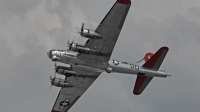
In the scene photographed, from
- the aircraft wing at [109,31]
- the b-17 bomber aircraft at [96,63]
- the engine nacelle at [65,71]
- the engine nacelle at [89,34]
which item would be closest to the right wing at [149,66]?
the b-17 bomber aircraft at [96,63]

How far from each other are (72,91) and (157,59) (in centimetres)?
1243

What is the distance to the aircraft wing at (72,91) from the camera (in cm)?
5325

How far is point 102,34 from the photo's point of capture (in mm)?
44469

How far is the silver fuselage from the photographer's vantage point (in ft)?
153

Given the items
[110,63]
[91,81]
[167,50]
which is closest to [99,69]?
[110,63]

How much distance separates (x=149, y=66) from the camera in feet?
168

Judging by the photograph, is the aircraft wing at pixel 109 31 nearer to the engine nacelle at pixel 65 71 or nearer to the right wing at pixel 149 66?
the engine nacelle at pixel 65 71

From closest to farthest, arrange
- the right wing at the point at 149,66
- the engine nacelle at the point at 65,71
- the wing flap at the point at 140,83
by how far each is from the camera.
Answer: the right wing at the point at 149,66 < the engine nacelle at the point at 65,71 < the wing flap at the point at 140,83

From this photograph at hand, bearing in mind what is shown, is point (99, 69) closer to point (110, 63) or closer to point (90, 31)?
point (110, 63)

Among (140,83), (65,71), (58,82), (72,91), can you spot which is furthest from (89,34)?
(72,91)

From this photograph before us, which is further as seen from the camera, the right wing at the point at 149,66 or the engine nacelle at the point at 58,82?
the engine nacelle at the point at 58,82

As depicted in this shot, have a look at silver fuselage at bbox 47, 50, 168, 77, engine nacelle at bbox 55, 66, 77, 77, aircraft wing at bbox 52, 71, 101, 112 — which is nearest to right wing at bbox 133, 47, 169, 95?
silver fuselage at bbox 47, 50, 168, 77

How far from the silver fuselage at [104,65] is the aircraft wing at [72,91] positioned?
11.7ft

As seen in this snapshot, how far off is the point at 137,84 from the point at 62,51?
11.5 meters
